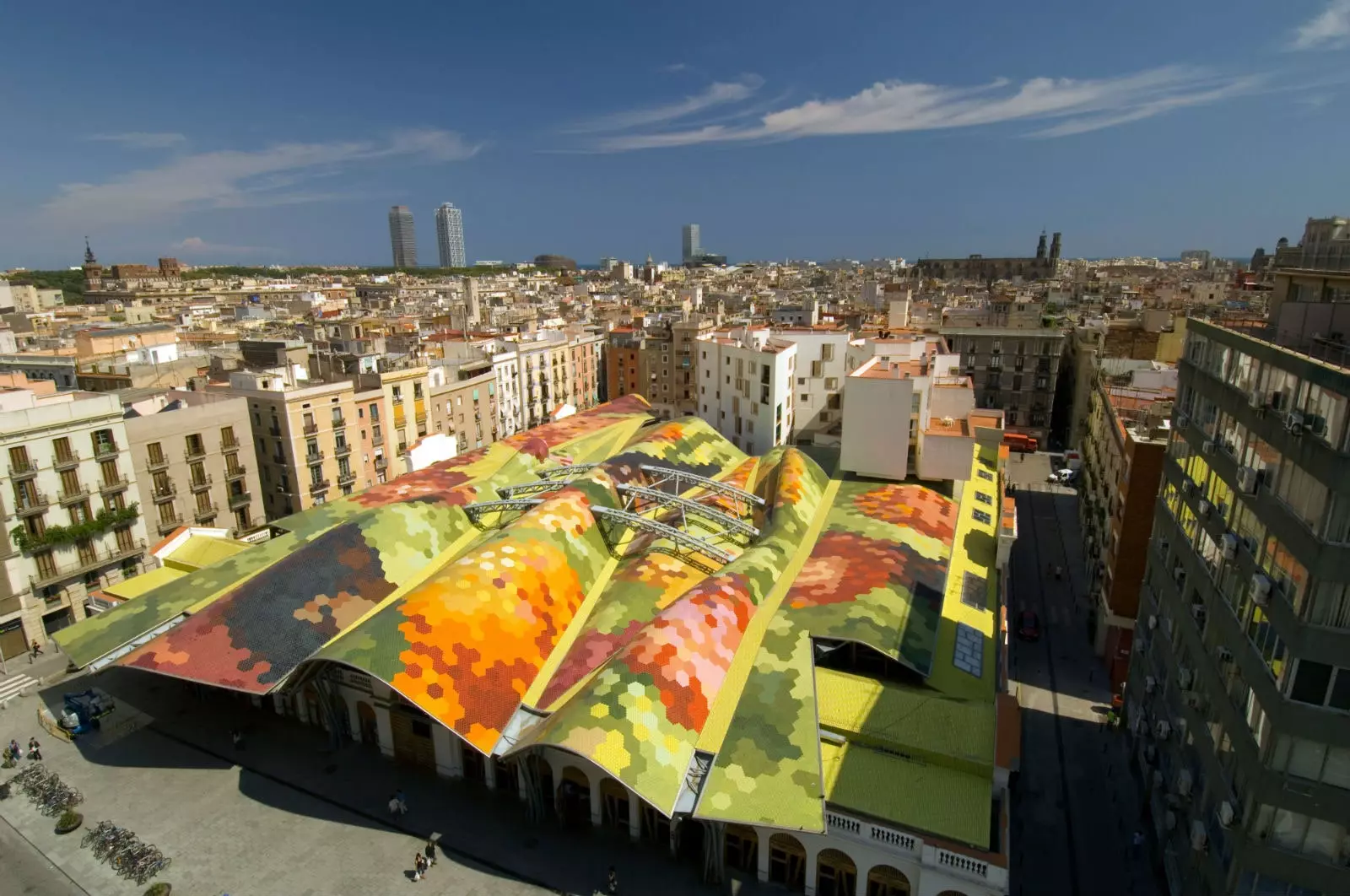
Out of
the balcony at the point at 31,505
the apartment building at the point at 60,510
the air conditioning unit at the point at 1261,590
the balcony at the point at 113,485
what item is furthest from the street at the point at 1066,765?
the balcony at the point at 31,505

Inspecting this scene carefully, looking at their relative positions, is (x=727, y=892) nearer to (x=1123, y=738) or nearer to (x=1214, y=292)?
(x=1123, y=738)

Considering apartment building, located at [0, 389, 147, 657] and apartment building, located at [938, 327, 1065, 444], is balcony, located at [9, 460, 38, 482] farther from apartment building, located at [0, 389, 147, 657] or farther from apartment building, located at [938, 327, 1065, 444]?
apartment building, located at [938, 327, 1065, 444]

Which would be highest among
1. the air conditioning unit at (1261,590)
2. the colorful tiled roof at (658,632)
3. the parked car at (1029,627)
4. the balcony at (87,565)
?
the air conditioning unit at (1261,590)

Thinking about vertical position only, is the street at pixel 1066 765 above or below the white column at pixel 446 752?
below

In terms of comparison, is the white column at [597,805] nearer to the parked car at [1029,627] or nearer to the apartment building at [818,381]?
the parked car at [1029,627]

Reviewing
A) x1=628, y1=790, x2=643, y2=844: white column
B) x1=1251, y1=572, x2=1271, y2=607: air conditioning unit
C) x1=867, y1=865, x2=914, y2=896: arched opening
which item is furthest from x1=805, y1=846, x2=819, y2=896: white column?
x1=1251, y1=572, x2=1271, y2=607: air conditioning unit

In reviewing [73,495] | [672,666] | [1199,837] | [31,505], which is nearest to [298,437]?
[73,495]

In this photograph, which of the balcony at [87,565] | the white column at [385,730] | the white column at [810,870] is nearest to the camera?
→ the white column at [810,870]
